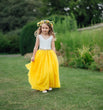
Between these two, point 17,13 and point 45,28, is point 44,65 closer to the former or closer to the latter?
point 45,28

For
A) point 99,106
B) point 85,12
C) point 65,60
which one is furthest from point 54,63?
point 85,12

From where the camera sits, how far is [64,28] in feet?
36.2

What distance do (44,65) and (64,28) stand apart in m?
6.77

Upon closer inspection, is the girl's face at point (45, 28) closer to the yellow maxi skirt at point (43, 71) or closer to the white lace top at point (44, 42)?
the white lace top at point (44, 42)

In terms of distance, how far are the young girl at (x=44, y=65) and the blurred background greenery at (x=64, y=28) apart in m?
3.65

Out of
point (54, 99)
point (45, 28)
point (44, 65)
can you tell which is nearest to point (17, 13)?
point (45, 28)

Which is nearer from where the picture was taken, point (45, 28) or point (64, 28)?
point (45, 28)

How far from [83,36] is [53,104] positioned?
5.78 m

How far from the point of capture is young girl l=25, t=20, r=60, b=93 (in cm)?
452

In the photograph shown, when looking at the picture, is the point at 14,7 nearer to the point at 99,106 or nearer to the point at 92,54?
the point at 92,54

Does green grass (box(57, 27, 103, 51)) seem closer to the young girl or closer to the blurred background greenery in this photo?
the blurred background greenery

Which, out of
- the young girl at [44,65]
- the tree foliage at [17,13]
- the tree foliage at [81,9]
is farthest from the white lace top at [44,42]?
the tree foliage at [17,13]

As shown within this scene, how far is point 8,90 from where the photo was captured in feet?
15.6

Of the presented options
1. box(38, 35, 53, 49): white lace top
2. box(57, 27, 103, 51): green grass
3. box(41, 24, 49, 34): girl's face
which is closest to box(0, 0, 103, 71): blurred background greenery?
box(57, 27, 103, 51): green grass
